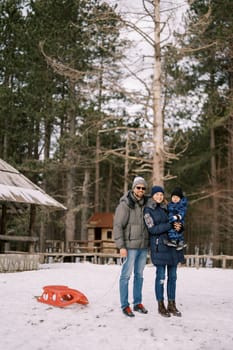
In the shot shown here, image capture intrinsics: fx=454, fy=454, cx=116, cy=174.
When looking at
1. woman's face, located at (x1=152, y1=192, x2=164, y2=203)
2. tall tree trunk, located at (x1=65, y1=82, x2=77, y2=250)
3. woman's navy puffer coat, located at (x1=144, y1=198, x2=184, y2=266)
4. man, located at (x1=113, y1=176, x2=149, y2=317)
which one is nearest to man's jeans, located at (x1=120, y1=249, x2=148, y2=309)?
man, located at (x1=113, y1=176, x2=149, y2=317)

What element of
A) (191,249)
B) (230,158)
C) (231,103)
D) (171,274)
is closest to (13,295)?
(171,274)

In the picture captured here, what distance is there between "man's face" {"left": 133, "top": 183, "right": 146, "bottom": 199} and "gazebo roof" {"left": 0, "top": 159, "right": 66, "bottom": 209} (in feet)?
24.6

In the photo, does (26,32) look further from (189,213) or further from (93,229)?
(189,213)

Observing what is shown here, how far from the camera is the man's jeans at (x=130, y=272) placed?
6.27 metres

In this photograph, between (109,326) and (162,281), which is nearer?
(109,326)

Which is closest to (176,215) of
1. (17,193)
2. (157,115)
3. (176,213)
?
(176,213)

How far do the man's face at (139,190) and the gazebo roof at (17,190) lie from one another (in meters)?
7.50

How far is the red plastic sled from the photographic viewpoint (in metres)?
6.77

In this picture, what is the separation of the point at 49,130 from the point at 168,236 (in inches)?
939

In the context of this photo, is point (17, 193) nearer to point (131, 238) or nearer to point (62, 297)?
point (62, 297)

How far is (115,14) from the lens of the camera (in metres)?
15.6

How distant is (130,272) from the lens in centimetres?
638

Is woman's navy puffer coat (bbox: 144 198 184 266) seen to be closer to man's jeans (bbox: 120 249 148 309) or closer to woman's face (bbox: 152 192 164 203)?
woman's face (bbox: 152 192 164 203)

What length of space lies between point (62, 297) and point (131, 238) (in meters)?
1.55
